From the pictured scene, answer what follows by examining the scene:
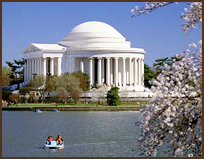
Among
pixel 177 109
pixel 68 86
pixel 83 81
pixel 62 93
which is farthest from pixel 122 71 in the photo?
pixel 177 109

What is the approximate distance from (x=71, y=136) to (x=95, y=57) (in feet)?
209

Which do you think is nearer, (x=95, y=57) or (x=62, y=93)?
(x=62, y=93)

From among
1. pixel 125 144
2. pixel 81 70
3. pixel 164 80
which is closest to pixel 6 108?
pixel 81 70

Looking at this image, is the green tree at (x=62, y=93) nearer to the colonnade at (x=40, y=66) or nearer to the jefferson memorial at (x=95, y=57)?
the jefferson memorial at (x=95, y=57)

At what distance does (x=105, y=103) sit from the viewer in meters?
88.2

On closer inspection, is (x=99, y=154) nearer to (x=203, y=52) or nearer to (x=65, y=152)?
(x=65, y=152)

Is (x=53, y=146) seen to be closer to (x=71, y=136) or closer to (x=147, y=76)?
(x=71, y=136)

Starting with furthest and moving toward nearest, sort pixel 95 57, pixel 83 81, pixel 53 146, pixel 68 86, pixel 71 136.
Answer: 1. pixel 95 57
2. pixel 83 81
3. pixel 68 86
4. pixel 71 136
5. pixel 53 146

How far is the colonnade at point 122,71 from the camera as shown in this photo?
357ft

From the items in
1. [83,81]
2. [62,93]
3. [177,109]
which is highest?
[83,81]

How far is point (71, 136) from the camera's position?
45.5 metres

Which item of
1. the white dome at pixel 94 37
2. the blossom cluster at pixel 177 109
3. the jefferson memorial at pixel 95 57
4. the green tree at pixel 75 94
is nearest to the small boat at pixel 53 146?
the blossom cluster at pixel 177 109

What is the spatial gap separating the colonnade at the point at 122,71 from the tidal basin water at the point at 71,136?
1612 inches

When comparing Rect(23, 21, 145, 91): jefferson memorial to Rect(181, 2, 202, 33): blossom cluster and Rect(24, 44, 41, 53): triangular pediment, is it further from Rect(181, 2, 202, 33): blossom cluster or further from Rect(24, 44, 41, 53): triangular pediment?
Rect(181, 2, 202, 33): blossom cluster
